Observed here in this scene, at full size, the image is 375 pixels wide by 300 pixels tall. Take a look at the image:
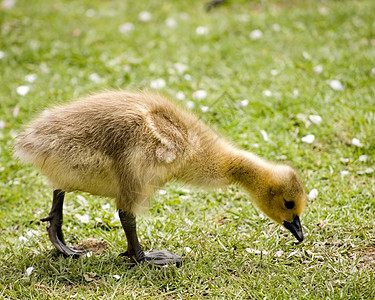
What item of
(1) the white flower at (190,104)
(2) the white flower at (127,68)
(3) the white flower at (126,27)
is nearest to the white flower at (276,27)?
(3) the white flower at (126,27)

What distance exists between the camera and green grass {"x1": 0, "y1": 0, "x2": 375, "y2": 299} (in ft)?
10.7

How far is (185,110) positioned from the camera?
3594 mm

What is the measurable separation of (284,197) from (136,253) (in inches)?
37.4

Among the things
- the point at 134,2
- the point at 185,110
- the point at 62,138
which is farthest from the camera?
the point at 134,2

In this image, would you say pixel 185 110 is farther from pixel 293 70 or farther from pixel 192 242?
pixel 293 70

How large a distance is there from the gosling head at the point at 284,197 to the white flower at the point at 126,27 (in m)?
4.16

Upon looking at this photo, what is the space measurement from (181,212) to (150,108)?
1029mm

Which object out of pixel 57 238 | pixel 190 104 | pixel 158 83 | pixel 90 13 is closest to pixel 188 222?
pixel 57 238

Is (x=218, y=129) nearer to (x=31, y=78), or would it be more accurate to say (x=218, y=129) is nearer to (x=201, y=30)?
(x=31, y=78)

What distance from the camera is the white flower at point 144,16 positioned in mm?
7355

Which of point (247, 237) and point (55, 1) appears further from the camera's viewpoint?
point (55, 1)

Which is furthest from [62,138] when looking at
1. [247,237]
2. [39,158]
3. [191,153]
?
[247,237]

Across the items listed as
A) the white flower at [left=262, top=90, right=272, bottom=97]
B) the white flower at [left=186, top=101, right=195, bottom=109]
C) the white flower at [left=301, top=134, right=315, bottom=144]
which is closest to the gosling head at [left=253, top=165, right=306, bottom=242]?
the white flower at [left=301, top=134, right=315, bottom=144]

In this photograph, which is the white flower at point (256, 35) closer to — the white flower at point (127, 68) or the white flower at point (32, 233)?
the white flower at point (127, 68)
